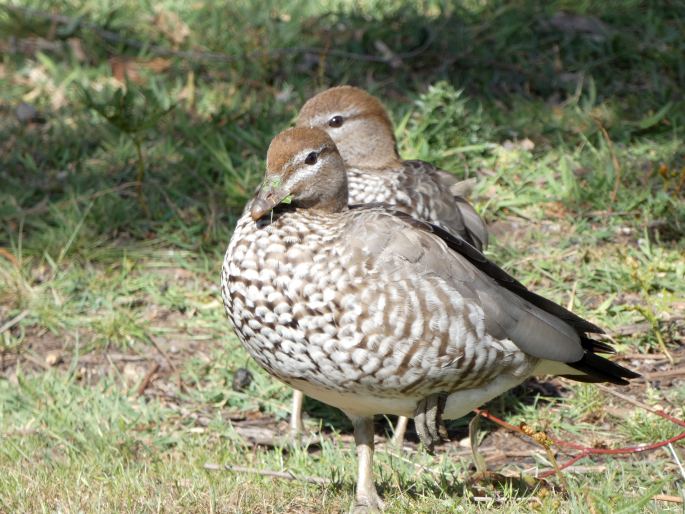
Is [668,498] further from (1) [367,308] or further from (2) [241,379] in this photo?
(2) [241,379]

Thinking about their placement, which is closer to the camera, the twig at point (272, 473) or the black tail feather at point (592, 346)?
the twig at point (272, 473)

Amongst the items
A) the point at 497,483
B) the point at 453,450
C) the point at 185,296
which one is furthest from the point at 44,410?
the point at 497,483

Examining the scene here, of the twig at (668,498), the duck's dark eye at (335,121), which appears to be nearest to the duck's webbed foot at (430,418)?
the twig at (668,498)

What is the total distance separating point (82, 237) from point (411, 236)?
2557 mm

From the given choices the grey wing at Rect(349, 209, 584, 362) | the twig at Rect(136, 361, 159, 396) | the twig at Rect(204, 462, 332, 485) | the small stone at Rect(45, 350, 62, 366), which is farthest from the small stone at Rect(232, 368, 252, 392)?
the grey wing at Rect(349, 209, 584, 362)

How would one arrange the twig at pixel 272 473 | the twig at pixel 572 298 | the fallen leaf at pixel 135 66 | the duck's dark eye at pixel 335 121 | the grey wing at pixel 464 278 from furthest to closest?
the fallen leaf at pixel 135 66, the duck's dark eye at pixel 335 121, the twig at pixel 572 298, the twig at pixel 272 473, the grey wing at pixel 464 278

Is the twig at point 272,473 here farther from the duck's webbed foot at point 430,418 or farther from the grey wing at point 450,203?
the grey wing at point 450,203

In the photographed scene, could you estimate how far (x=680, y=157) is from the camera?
6227 mm

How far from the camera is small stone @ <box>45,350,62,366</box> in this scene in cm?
538

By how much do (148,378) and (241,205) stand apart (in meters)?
1.23

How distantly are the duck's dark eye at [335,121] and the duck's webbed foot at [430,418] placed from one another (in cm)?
190

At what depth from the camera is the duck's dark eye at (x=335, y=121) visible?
5449mm

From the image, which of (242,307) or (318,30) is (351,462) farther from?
(318,30)

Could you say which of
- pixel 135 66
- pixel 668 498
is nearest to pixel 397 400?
pixel 668 498
